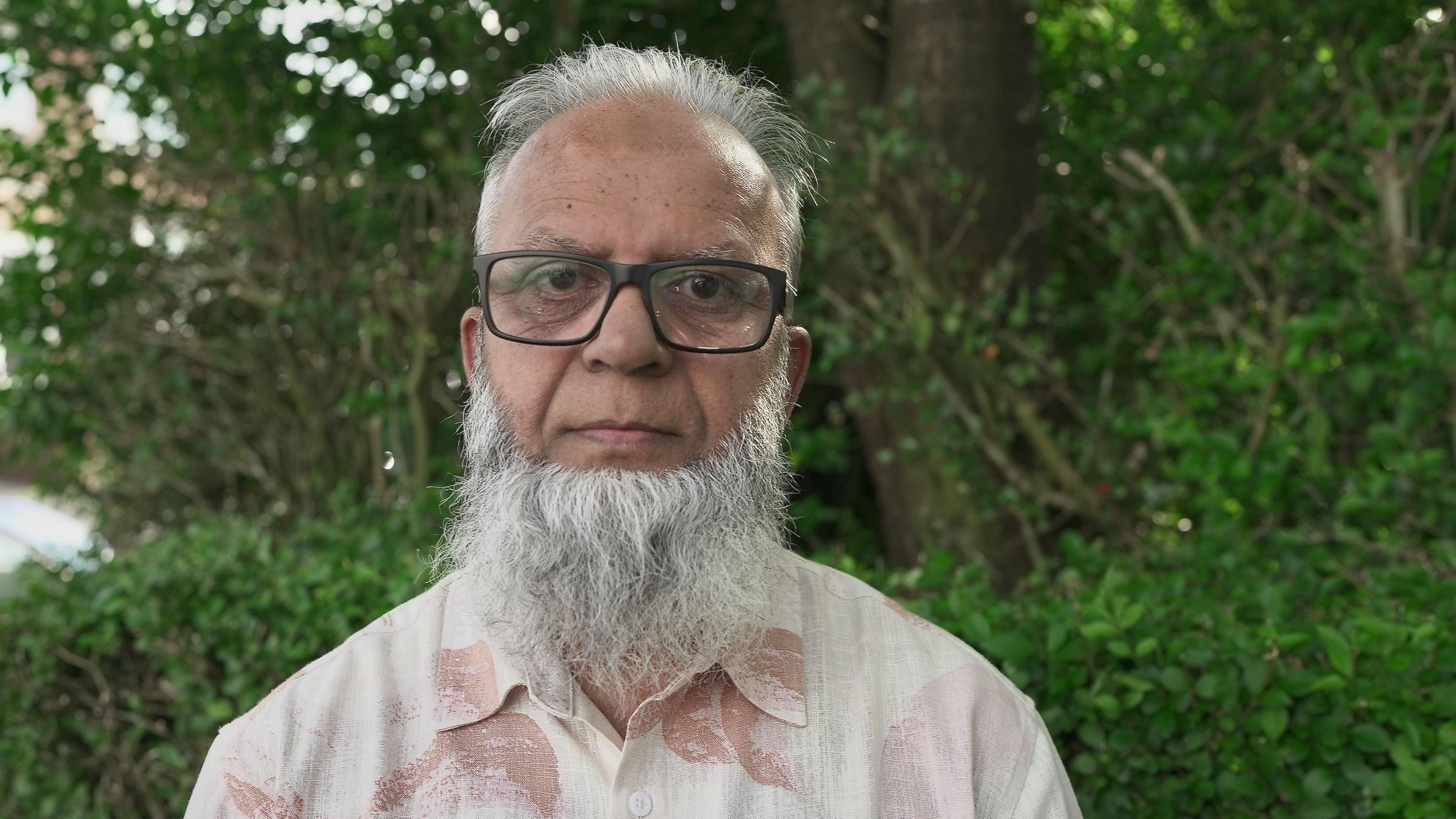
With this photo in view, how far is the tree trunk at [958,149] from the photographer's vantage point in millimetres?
4898

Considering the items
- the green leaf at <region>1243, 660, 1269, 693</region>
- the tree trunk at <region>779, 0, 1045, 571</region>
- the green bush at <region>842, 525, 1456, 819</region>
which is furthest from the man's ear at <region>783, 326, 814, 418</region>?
the tree trunk at <region>779, 0, 1045, 571</region>

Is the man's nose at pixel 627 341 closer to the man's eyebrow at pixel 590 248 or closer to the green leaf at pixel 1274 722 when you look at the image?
the man's eyebrow at pixel 590 248

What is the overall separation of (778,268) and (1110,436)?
2986 mm

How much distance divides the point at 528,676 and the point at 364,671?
0.89 feet

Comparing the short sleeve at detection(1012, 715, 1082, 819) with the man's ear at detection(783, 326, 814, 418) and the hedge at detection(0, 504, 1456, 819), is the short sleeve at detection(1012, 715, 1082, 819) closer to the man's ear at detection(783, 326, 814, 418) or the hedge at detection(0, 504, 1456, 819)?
the hedge at detection(0, 504, 1456, 819)

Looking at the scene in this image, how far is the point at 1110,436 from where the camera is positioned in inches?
184

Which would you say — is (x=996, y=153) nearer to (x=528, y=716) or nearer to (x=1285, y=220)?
Answer: (x=1285, y=220)

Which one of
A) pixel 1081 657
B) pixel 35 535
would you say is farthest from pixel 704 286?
pixel 35 535

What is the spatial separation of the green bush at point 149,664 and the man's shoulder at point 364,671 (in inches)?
52.9

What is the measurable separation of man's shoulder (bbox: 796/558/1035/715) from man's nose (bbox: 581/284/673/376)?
564mm

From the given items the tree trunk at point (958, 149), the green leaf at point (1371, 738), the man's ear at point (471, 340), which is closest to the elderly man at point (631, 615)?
the man's ear at point (471, 340)

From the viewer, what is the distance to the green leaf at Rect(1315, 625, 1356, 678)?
Answer: 2.37m

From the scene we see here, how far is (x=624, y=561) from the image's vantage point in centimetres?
199

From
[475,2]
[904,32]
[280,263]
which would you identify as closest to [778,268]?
[904,32]
